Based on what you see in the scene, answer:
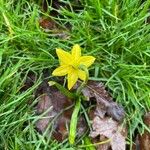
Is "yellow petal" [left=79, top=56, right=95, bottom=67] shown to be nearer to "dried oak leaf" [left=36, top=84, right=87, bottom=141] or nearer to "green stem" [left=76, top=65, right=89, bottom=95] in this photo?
"green stem" [left=76, top=65, right=89, bottom=95]

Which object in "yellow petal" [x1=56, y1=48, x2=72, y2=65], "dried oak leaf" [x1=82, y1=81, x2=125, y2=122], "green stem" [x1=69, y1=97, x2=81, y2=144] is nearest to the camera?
"yellow petal" [x1=56, y1=48, x2=72, y2=65]

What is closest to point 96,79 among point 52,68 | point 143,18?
point 52,68

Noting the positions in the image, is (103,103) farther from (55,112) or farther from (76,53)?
(76,53)

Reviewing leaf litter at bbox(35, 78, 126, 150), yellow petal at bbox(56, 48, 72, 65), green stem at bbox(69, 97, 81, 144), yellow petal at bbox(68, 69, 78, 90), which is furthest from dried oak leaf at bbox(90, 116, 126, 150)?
yellow petal at bbox(56, 48, 72, 65)

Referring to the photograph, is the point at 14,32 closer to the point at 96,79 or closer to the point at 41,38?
the point at 41,38

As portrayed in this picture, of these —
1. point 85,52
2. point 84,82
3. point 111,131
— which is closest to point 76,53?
point 84,82

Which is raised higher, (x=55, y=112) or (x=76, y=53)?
(x=76, y=53)

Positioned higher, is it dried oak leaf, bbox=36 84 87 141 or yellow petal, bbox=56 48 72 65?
yellow petal, bbox=56 48 72 65
